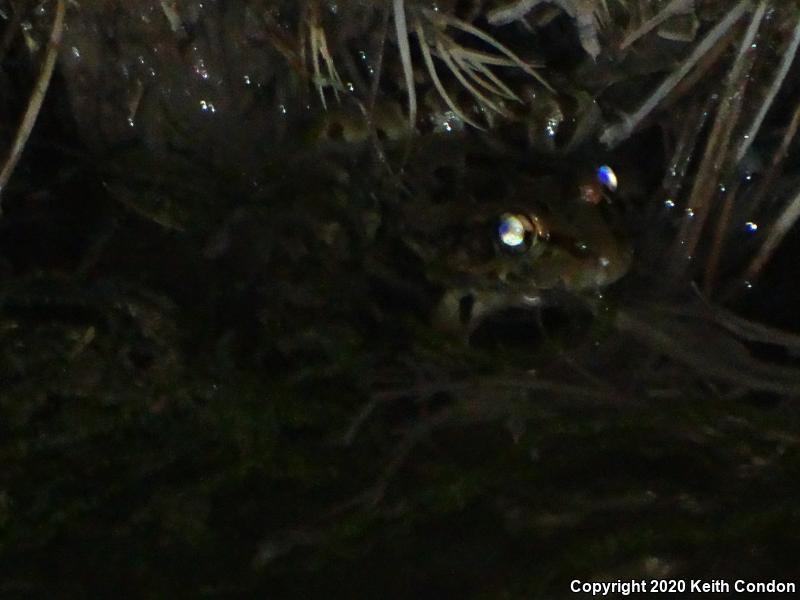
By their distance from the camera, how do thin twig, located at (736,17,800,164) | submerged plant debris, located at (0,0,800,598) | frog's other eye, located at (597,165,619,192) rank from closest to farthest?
submerged plant debris, located at (0,0,800,598), thin twig, located at (736,17,800,164), frog's other eye, located at (597,165,619,192)

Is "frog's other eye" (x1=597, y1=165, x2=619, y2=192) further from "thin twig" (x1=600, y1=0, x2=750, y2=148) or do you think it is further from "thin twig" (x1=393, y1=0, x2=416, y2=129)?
"thin twig" (x1=393, y1=0, x2=416, y2=129)

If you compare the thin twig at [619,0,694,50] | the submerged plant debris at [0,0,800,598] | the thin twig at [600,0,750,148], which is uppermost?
the thin twig at [619,0,694,50]

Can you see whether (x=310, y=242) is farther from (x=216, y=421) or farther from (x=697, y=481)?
(x=697, y=481)

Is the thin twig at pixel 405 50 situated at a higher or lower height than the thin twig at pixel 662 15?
lower

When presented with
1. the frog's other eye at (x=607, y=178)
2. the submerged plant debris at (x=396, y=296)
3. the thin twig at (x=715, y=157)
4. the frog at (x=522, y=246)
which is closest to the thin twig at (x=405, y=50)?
the submerged plant debris at (x=396, y=296)

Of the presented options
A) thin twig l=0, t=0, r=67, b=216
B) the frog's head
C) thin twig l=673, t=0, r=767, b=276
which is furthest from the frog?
thin twig l=0, t=0, r=67, b=216

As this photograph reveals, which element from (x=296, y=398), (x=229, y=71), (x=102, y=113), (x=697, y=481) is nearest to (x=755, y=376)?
(x=697, y=481)

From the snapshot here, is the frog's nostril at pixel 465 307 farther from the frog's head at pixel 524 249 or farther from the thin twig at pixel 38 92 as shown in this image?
the thin twig at pixel 38 92

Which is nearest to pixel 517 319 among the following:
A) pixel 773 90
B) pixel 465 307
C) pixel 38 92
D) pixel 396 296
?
pixel 465 307

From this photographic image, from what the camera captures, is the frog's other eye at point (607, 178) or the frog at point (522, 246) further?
the frog's other eye at point (607, 178)
